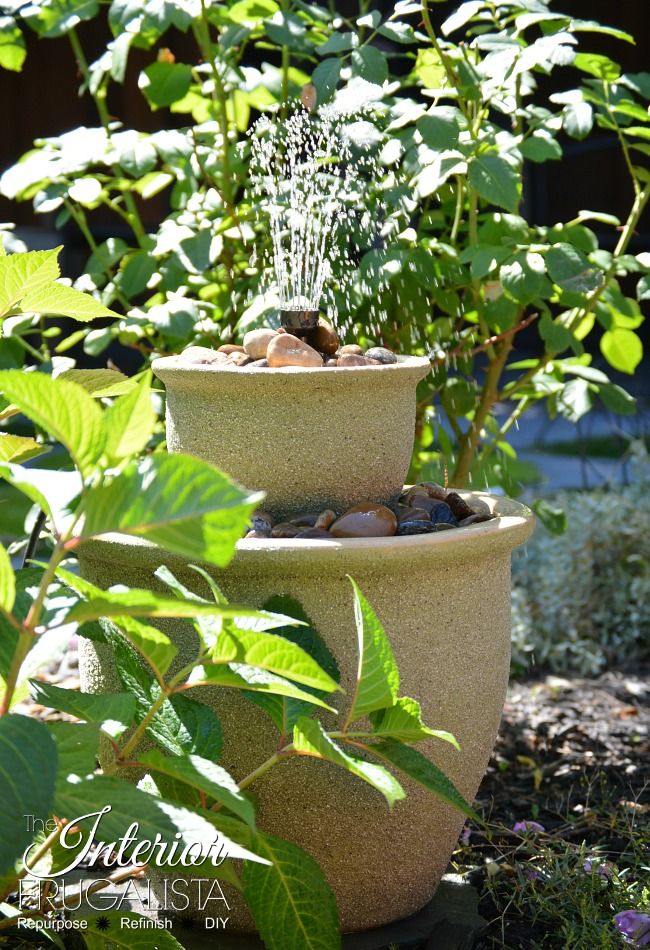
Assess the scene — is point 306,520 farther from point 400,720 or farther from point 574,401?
point 574,401

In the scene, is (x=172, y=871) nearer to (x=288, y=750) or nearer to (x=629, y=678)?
(x=288, y=750)

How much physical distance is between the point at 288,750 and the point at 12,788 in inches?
16.5

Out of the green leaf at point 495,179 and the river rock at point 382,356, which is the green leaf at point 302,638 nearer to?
the river rock at point 382,356

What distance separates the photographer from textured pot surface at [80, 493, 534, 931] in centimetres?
153

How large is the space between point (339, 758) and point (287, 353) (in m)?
0.67

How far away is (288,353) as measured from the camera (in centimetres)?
172

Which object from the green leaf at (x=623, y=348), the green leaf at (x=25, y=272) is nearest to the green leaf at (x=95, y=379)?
the green leaf at (x=25, y=272)

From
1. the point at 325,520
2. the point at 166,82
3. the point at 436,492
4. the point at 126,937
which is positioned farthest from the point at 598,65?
the point at 126,937

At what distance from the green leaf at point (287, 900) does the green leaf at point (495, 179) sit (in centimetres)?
110

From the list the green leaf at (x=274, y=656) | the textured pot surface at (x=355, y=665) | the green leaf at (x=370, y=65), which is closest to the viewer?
the green leaf at (x=274, y=656)

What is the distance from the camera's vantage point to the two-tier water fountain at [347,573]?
60.4 inches

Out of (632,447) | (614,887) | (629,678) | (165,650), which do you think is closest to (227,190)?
(165,650)

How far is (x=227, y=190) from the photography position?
2387 mm

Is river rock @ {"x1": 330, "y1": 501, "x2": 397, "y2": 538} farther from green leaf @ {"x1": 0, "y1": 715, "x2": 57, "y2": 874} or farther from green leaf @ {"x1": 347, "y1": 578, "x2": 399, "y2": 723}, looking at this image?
green leaf @ {"x1": 0, "y1": 715, "x2": 57, "y2": 874}
